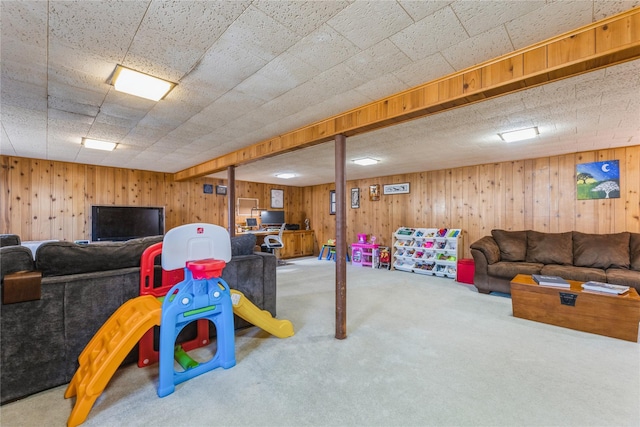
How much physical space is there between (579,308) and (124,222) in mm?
7015

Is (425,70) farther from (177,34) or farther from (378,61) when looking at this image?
(177,34)

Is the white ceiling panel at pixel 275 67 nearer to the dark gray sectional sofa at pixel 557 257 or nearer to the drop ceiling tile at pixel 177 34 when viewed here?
the drop ceiling tile at pixel 177 34

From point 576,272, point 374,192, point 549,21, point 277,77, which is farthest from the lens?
point 374,192

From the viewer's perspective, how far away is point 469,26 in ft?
4.96


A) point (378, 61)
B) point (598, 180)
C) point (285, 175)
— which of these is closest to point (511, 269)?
point (598, 180)

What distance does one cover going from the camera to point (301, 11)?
4.60 feet

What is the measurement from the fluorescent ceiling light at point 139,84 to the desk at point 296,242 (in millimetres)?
5255

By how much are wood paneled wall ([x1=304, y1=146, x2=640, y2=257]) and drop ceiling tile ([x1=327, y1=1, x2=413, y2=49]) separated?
Result: 4.57 m

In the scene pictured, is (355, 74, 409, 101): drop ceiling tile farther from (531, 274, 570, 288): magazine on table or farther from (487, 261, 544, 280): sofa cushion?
(487, 261, 544, 280): sofa cushion

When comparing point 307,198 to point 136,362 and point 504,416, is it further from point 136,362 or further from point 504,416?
point 504,416

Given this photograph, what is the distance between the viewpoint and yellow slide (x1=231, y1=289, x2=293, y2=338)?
2287mm

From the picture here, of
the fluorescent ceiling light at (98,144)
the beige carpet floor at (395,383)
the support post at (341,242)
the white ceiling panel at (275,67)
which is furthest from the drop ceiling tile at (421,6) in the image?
the fluorescent ceiling light at (98,144)

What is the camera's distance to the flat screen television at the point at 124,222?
5160 mm

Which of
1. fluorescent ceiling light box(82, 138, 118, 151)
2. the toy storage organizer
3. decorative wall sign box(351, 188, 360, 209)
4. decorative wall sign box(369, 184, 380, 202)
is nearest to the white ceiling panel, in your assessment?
fluorescent ceiling light box(82, 138, 118, 151)
